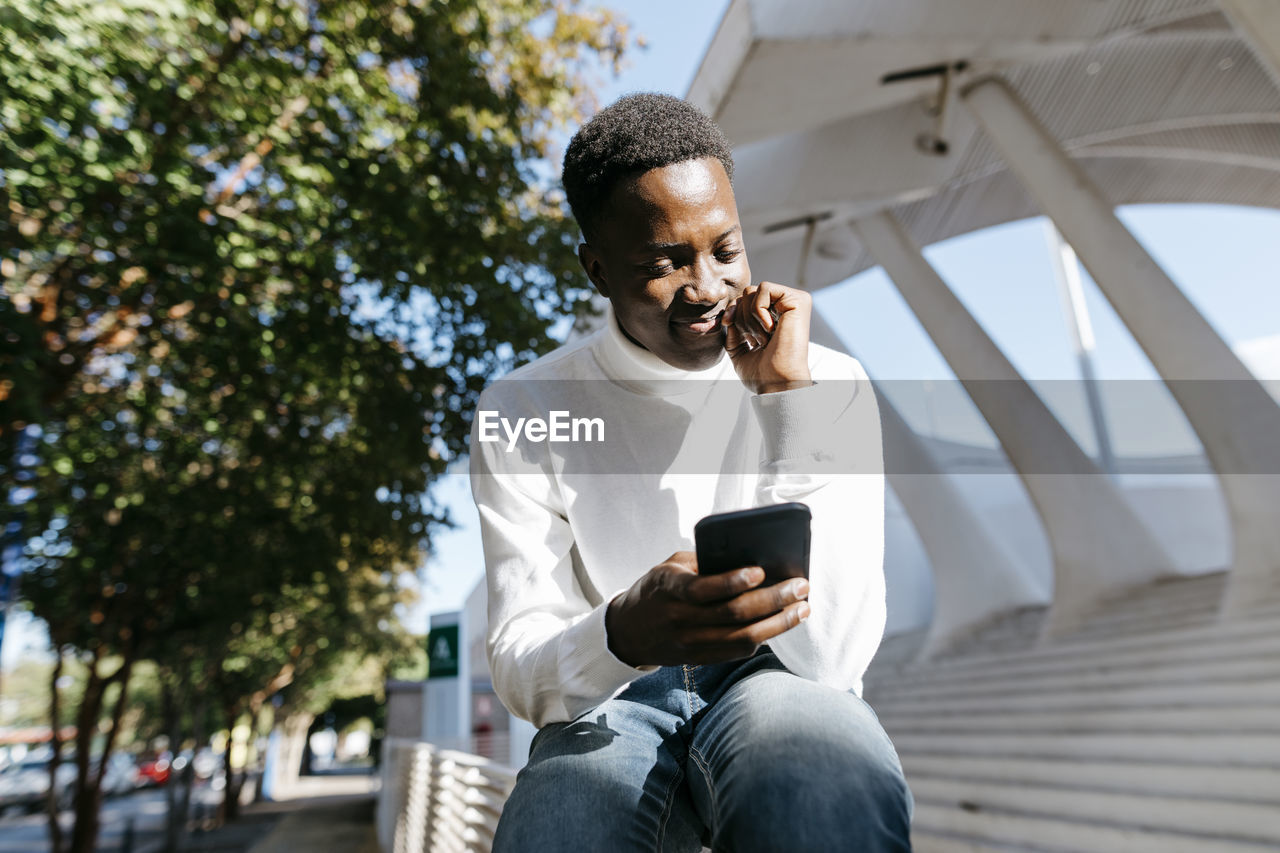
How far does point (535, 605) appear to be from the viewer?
1427 millimetres

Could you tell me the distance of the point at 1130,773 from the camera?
796cm

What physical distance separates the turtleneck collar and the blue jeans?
51cm

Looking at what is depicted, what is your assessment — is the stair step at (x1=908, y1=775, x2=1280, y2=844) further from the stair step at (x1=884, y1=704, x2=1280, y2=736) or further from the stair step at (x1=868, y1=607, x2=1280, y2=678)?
the stair step at (x1=868, y1=607, x2=1280, y2=678)

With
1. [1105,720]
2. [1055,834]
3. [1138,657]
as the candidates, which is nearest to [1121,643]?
[1138,657]

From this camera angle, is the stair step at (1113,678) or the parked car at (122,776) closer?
the stair step at (1113,678)

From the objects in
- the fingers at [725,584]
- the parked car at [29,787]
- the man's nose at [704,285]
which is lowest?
the parked car at [29,787]

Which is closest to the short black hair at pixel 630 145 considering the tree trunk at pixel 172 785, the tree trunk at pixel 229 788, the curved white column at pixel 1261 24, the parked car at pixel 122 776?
the curved white column at pixel 1261 24

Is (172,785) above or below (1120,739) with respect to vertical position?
below

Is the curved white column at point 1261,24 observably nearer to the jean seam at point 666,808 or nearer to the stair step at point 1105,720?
the stair step at point 1105,720

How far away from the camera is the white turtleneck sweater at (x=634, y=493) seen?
1263mm

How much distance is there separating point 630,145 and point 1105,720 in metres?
9.81

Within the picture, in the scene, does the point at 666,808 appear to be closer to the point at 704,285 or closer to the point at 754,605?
the point at 754,605

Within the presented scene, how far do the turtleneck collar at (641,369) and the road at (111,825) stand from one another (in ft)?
51.0

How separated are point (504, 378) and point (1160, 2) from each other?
12036 mm
